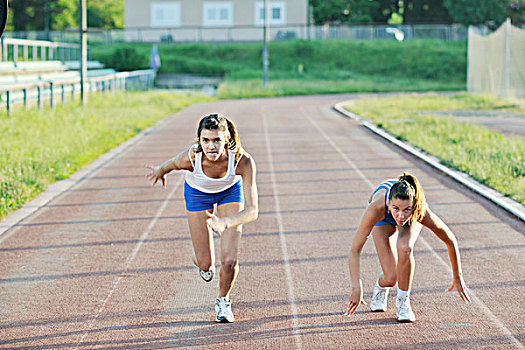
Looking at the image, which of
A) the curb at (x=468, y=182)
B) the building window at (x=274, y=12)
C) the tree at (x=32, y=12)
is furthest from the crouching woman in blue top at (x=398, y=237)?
the tree at (x=32, y=12)

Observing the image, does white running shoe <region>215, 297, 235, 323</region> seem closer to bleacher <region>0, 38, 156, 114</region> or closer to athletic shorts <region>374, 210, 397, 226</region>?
athletic shorts <region>374, 210, 397, 226</region>

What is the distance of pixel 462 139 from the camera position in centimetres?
1795

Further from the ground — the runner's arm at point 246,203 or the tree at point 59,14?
the tree at point 59,14

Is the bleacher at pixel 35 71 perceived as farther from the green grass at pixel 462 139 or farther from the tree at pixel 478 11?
the tree at pixel 478 11

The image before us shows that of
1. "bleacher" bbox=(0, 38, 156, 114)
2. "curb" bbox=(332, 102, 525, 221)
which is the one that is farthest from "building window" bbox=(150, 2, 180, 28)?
"curb" bbox=(332, 102, 525, 221)

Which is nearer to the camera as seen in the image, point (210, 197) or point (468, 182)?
point (210, 197)

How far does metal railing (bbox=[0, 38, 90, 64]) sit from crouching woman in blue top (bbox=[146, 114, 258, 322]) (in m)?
22.9

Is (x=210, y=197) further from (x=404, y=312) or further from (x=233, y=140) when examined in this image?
(x=404, y=312)

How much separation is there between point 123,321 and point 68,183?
23.1 feet

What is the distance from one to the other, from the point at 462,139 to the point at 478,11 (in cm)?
4649

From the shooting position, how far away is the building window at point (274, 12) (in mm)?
62500

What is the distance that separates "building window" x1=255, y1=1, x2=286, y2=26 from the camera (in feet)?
205

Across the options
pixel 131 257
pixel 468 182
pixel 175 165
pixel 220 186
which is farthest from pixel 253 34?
pixel 220 186

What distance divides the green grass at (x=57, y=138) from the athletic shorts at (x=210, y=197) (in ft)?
15.5
